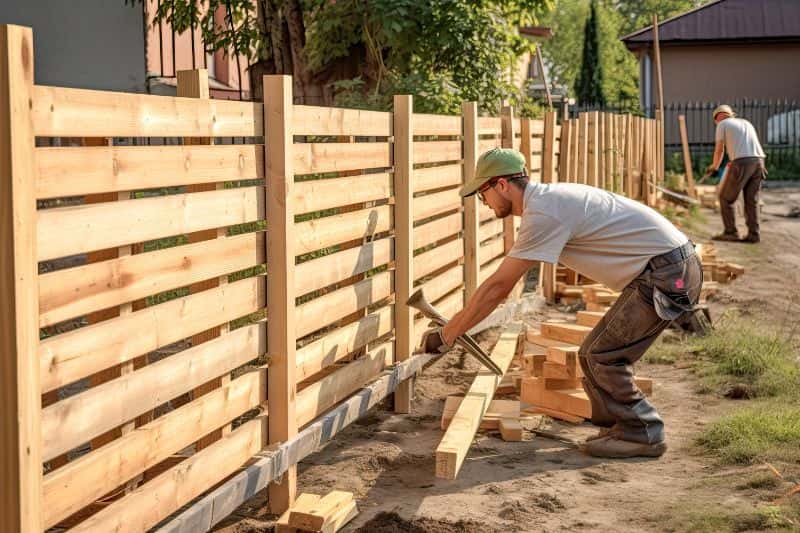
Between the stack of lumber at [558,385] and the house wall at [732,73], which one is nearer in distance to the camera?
the stack of lumber at [558,385]

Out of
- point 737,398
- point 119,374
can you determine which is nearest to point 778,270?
point 737,398

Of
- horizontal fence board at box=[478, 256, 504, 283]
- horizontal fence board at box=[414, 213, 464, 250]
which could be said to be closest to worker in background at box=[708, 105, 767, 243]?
horizontal fence board at box=[478, 256, 504, 283]

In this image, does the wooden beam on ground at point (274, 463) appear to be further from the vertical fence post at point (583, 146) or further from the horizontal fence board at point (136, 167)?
the vertical fence post at point (583, 146)

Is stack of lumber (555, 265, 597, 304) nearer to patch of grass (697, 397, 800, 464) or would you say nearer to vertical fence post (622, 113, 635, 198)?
patch of grass (697, 397, 800, 464)

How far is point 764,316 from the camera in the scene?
10227 millimetres

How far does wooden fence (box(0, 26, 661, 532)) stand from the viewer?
120 inches

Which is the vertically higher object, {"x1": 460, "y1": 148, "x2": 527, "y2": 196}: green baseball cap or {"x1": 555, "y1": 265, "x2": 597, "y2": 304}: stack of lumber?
{"x1": 460, "y1": 148, "x2": 527, "y2": 196}: green baseball cap

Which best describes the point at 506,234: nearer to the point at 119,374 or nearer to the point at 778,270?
the point at 778,270

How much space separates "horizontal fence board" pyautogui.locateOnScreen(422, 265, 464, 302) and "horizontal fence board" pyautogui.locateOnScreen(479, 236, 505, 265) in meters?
0.84

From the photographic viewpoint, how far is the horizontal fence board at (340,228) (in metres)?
5.20

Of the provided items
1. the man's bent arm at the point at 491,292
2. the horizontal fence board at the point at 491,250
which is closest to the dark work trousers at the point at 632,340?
the man's bent arm at the point at 491,292

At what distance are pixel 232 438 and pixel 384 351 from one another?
2167 mm

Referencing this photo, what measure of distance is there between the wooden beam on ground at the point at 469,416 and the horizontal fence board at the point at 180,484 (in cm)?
86

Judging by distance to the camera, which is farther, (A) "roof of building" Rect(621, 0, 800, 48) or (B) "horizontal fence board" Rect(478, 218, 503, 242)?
(A) "roof of building" Rect(621, 0, 800, 48)
